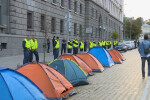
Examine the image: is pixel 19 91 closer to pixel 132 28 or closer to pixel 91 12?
pixel 91 12

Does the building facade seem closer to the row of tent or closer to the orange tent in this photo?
the orange tent

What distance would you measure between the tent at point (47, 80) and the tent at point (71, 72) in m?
1.41

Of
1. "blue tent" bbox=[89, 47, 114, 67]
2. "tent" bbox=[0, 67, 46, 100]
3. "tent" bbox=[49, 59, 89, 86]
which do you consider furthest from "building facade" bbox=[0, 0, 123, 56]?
"tent" bbox=[0, 67, 46, 100]

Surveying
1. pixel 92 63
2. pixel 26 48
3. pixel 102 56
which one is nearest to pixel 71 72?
pixel 92 63

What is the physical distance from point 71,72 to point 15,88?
3986mm

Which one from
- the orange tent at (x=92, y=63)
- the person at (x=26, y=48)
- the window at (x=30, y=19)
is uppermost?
the window at (x=30, y=19)

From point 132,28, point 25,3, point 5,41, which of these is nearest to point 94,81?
point 5,41

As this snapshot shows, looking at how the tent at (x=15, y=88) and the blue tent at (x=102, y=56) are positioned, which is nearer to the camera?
the tent at (x=15, y=88)

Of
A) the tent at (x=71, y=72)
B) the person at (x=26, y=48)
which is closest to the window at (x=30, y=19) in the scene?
the person at (x=26, y=48)

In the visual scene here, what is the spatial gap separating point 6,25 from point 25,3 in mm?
3406

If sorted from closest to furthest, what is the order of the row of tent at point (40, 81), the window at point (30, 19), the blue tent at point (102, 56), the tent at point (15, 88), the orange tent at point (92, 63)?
the tent at point (15, 88)
the row of tent at point (40, 81)
the orange tent at point (92, 63)
the blue tent at point (102, 56)
the window at point (30, 19)

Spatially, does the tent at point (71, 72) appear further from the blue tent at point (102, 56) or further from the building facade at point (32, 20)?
the building facade at point (32, 20)

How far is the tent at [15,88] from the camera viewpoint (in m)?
5.32

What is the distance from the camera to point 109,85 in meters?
9.65
